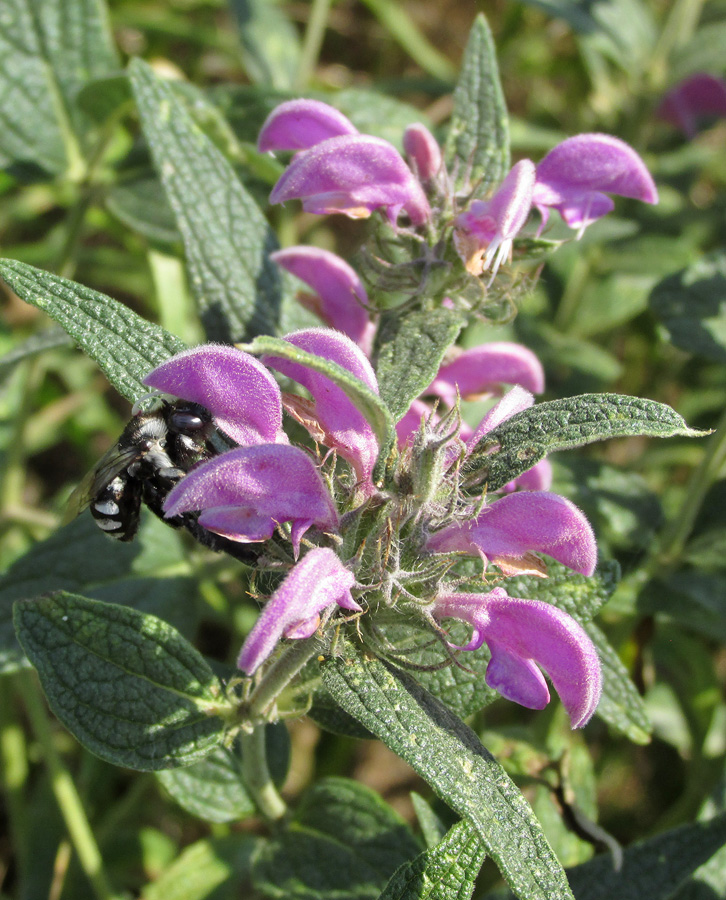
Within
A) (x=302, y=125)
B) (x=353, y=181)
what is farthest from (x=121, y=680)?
(x=302, y=125)

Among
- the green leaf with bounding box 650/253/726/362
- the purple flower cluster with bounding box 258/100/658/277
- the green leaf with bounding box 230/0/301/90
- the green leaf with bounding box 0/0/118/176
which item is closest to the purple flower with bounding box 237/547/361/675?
the purple flower cluster with bounding box 258/100/658/277

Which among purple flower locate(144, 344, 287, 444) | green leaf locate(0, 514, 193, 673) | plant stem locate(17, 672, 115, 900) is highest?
purple flower locate(144, 344, 287, 444)

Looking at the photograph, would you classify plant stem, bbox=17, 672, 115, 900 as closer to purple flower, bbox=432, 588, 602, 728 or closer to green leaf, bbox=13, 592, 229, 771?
green leaf, bbox=13, 592, 229, 771

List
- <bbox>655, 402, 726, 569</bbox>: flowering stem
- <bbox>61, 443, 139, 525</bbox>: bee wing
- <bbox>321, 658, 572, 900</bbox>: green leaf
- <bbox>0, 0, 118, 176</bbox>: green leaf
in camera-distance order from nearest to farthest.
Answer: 1. <bbox>321, 658, 572, 900</bbox>: green leaf
2. <bbox>61, 443, 139, 525</bbox>: bee wing
3. <bbox>655, 402, 726, 569</bbox>: flowering stem
4. <bbox>0, 0, 118, 176</bbox>: green leaf

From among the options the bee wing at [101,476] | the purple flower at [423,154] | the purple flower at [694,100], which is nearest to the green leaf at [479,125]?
the purple flower at [423,154]

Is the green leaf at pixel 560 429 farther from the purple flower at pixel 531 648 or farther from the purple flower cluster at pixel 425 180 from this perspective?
the purple flower cluster at pixel 425 180

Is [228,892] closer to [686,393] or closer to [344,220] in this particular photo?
[686,393]

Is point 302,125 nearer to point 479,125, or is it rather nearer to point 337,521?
point 479,125
